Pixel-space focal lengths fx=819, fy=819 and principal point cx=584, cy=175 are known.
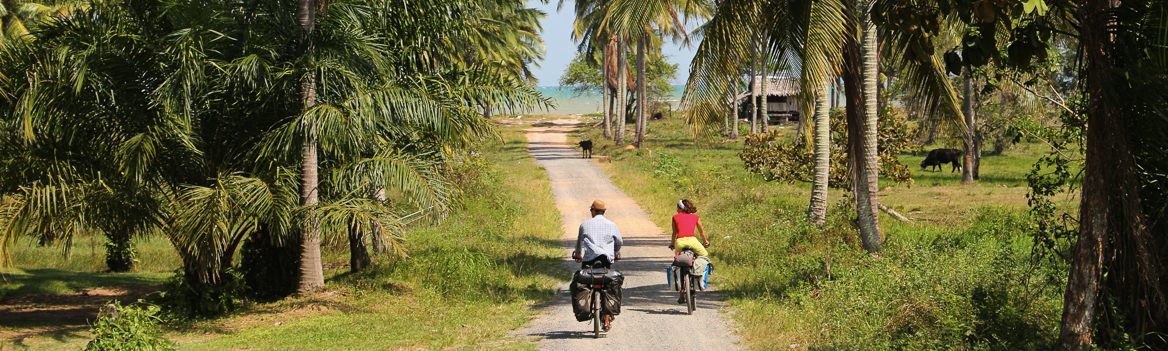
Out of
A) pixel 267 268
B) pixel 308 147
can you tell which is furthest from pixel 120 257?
pixel 308 147

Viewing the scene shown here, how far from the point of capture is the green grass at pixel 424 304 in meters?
8.84

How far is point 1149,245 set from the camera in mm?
5867

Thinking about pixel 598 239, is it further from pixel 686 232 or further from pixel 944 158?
pixel 944 158

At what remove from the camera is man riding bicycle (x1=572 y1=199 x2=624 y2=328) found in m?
8.34

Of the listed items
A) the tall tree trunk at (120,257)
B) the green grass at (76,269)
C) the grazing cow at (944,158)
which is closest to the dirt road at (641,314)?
the green grass at (76,269)

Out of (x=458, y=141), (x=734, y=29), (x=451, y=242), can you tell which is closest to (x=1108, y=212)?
(x=734, y=29)

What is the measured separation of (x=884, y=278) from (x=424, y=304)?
224 inches

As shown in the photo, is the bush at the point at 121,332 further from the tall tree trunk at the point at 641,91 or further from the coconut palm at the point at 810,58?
the tall tree trunk at the point at 641,91

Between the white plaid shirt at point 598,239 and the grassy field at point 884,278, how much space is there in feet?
5.31

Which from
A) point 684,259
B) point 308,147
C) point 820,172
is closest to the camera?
point 684,259

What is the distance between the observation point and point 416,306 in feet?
34.9

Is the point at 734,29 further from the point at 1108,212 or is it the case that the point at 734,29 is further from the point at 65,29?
the point at 65,29

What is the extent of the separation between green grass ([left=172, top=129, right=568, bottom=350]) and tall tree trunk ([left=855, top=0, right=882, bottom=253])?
4.44 metres

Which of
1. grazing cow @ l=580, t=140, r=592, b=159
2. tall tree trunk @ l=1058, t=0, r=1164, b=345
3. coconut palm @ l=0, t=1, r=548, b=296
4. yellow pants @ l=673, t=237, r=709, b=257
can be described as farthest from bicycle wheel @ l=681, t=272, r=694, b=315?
grazing cow @ l=580, t=140, r=592, b=159
